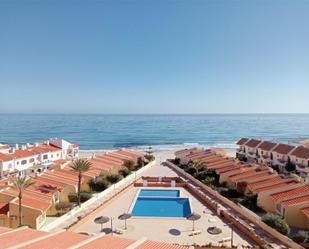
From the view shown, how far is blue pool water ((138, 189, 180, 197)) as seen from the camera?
3200 cm

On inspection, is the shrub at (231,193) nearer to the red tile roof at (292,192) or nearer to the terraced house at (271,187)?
the terraced house at (271,187)

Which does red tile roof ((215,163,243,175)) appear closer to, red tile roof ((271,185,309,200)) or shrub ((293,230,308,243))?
red tile roof ((271,185,309,200))

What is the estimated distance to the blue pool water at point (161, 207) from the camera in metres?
25.9

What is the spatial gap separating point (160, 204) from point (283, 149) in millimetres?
25896

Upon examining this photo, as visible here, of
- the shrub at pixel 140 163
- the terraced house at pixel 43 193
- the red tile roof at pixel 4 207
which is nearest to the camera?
the terraced house at pixel 43 193

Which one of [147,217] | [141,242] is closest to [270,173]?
Answer: [147,217]

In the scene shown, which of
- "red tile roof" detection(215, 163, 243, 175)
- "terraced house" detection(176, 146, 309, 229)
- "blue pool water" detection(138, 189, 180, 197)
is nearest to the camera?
"terraced house" detection(176, 146, 309, 229)

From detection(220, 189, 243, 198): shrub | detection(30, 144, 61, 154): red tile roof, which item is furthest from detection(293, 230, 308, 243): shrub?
detection(30, 144, 61, 154): red tile roof

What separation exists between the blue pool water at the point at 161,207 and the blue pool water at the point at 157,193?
1605mm

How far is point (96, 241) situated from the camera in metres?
10.8

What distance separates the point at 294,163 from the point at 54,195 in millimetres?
→ 33363

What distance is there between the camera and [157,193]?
32.8 m

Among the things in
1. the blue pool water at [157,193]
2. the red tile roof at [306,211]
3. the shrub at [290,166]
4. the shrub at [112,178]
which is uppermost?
the red tile roof at [306,211]

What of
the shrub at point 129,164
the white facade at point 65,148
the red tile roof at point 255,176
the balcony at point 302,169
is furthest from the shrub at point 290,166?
the white facade at point 65,148
